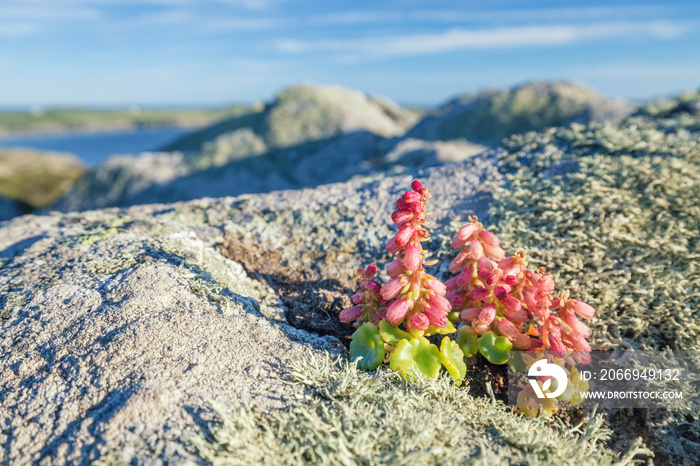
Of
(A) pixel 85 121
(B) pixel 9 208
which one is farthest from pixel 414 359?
(A) pixel 85 121

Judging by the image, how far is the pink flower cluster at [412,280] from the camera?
2531mm

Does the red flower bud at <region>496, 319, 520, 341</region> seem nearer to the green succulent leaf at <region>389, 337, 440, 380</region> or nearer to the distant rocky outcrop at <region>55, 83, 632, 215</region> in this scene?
the green succulent leaf at <region>389, 337, 440, 380</region>

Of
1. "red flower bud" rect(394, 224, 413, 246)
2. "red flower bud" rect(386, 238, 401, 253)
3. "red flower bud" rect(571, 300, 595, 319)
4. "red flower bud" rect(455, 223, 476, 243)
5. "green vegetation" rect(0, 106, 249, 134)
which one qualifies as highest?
"red flower bud" rect(394, 224, 413, 246)

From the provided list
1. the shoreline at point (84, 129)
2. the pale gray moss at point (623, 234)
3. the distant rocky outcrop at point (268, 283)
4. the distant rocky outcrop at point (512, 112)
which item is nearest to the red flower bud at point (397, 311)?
the distant rocky outcrop at point (268, 283)

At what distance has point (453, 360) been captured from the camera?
262cm

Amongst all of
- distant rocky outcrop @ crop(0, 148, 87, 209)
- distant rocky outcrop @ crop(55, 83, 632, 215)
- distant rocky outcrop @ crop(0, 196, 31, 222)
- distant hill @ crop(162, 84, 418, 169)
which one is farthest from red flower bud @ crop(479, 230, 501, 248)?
distant rocky outcrop @ crop(0, 196, 31, 222)

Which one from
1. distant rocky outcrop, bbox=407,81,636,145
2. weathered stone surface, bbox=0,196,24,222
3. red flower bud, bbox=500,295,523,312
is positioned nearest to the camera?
red flower bud, bbox=500,295,523,312

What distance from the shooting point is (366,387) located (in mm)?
2344

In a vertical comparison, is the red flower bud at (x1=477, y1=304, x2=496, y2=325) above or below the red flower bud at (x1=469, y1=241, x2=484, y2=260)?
below

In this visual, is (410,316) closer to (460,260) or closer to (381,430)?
(460,260)

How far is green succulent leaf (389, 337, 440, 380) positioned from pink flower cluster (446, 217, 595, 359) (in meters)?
0.37

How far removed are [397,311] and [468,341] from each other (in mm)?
627

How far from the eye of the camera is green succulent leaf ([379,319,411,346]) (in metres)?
2.65

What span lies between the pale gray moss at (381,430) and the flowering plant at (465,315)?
0.14 meters
